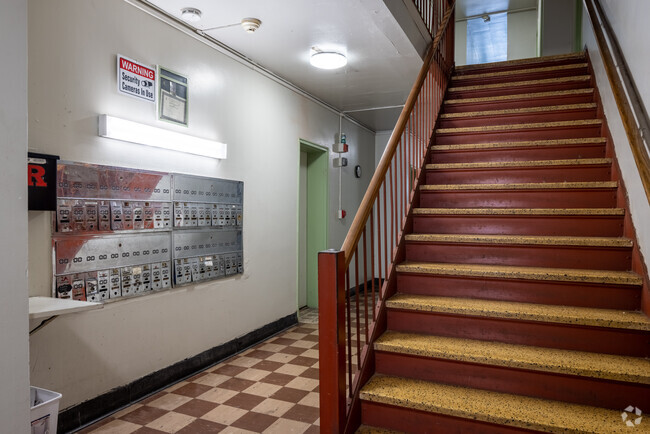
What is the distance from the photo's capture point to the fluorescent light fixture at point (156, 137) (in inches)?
101

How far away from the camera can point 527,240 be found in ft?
8.61

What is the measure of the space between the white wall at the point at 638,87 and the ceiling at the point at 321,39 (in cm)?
153

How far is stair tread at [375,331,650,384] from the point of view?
73.9 inches

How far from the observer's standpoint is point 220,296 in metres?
3.63

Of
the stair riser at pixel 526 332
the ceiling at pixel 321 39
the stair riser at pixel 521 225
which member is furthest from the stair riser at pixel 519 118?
the stair riser at pixel 526 332

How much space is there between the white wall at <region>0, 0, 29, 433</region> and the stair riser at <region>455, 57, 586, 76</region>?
4.76 m

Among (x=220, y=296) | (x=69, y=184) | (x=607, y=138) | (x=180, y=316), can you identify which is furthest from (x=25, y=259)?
(x=607, y=138)

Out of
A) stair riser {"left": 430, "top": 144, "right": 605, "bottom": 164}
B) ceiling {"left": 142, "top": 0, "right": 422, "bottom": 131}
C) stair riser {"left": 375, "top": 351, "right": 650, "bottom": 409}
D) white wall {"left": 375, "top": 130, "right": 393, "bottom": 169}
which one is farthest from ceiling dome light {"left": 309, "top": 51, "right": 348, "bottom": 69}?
white wall {"left": 375, "top": 130, "right": 393, "bottom": 169}

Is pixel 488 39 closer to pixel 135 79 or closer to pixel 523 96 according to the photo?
pixel 523 96

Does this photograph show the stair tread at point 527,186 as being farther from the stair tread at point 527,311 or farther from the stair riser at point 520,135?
the stair tread at point 527,311

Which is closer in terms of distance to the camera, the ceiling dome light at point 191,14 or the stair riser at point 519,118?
the ceiling dome light at point 191,14

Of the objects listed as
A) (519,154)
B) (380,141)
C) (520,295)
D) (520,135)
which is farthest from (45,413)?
(380,141)

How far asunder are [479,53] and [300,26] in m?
6.96

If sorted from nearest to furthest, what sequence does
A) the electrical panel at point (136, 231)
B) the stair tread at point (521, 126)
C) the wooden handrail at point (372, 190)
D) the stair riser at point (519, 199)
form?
the wooden handrail at point (372, 190) < the electrical panel at point (136, 231) < the stair riser at point (519, 199) < the stair tread at point (521, 126)
